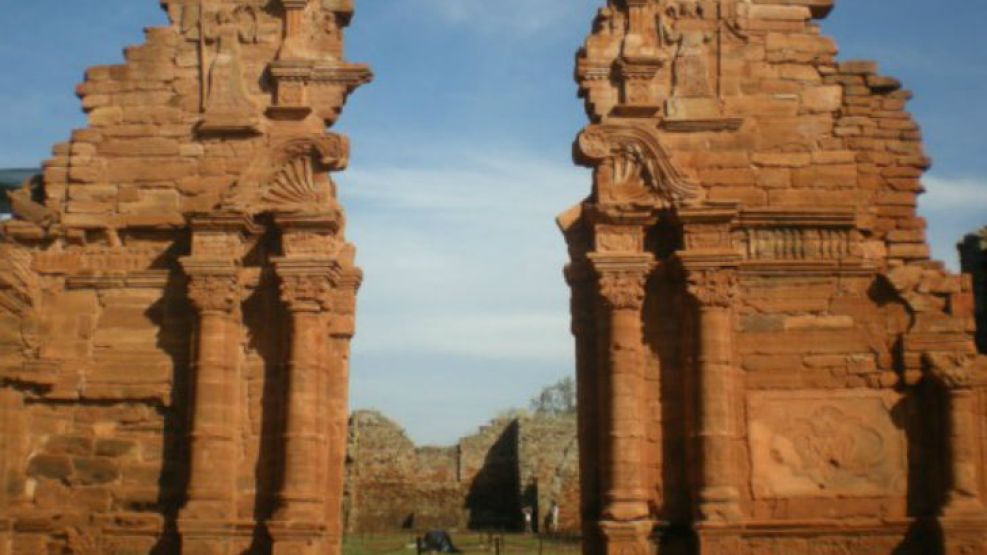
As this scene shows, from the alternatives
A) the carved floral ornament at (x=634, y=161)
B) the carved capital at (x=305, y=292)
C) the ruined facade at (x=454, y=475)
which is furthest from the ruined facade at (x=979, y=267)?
the ruined facade at (x=454, y=475)

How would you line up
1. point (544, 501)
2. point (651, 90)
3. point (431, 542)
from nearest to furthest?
1. point (651, 90)
2. point (431, 542)
3. point (544, 501)

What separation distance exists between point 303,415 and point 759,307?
186 inches

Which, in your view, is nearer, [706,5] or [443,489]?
[706,5]

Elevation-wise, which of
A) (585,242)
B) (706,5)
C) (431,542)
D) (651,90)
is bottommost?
(431,542)

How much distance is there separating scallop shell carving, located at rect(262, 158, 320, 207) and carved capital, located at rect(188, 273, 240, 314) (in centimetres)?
93

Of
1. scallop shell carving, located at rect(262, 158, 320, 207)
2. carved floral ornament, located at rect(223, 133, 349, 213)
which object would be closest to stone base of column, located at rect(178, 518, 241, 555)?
carved floral ornament, located at rect(223, 133, 349, 213)

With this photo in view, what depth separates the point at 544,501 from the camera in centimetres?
3412

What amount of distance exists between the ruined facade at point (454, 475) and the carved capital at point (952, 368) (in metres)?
22.7

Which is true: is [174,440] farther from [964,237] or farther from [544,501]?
[544,501]

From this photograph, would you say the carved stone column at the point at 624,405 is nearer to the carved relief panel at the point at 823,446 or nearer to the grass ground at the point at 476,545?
the carved relief panel at the point at 823,446

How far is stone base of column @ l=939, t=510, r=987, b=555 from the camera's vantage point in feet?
37.3

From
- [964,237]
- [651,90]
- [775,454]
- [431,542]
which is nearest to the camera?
[775,454]

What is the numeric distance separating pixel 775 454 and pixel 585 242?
114 inches

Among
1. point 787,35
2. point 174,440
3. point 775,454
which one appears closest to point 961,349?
point 775,454
